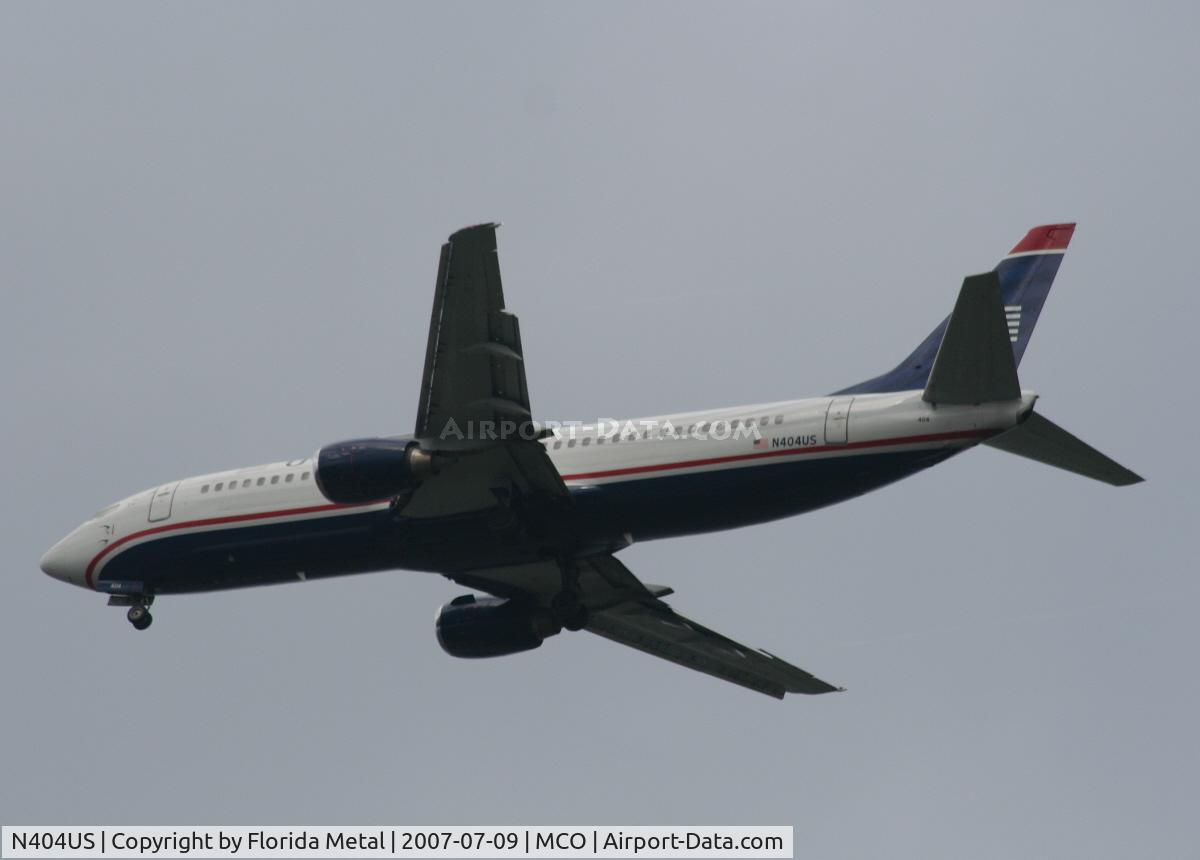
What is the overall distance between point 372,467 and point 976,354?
1018 centimetres

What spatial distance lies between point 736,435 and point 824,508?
213cm

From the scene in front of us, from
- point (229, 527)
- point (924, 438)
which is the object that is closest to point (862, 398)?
point (924, 438)

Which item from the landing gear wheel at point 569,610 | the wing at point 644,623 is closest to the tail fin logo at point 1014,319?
the wing at point 644,623

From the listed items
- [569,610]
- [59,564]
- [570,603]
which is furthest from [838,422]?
[59,564]

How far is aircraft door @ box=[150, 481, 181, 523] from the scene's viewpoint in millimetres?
39281

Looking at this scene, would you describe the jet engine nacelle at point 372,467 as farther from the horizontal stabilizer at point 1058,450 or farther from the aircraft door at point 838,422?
the horizontal stabilizer at point 1058,450

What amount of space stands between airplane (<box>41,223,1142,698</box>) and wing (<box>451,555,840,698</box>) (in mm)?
79

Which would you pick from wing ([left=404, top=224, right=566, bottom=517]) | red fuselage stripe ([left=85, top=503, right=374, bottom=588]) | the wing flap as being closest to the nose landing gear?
red fuselage stripe ([left=85, top=503, right=374, bottom=588])

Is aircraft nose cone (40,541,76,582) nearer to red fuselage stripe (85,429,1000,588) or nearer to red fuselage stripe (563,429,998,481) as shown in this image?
red fuselage stripe (85,429,1000,588)

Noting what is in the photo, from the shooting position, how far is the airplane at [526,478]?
3219cm

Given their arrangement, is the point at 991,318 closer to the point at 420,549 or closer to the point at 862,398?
the point at 862,398

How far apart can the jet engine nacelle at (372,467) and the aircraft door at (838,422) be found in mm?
6800

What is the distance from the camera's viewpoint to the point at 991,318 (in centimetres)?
3080

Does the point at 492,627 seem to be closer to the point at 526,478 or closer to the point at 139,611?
the point at 526,478
